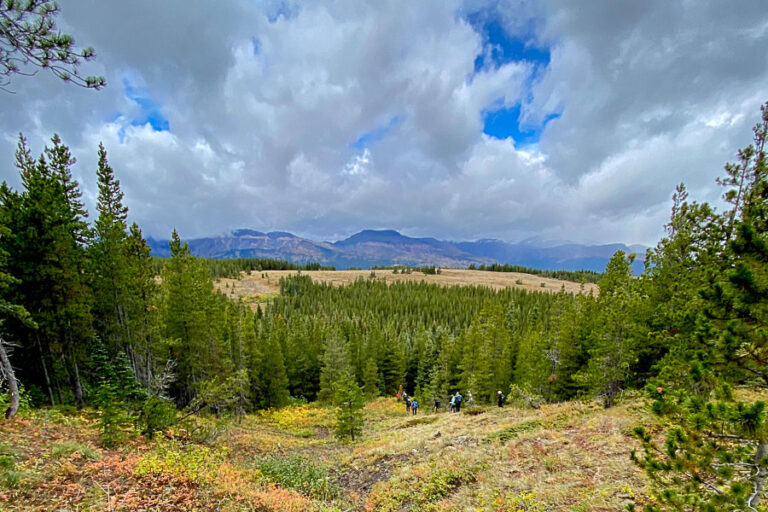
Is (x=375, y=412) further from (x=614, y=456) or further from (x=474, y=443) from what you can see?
(x=614, y=456)

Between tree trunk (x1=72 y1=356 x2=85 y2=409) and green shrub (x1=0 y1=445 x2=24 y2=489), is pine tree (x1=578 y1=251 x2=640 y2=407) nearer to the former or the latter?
green shrub (x1=0 y1=445 x2=24 y2=489)

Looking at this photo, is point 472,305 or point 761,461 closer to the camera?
point 761,461

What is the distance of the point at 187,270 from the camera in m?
22.4

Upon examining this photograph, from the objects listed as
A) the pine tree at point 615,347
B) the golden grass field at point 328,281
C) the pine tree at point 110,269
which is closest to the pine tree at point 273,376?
the pine tree at point 110,269

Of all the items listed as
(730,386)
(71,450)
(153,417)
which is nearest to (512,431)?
(730,386)

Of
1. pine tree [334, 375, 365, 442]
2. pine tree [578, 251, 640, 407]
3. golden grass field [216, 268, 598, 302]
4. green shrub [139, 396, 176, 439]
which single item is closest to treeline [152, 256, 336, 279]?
golden grass field [216, 268, 598, 302]

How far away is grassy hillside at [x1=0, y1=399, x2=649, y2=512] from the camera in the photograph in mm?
7820

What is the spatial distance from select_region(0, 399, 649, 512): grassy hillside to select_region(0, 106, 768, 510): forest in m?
1.30

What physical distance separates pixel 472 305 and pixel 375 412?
62817mm

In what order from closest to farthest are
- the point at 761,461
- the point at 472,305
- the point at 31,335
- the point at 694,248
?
the point at 761,461
the point at 694,248
the point at 31,335
the point at 472,305

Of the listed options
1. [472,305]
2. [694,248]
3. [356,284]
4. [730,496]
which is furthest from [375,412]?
[356,284]

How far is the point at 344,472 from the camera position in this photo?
551 inches

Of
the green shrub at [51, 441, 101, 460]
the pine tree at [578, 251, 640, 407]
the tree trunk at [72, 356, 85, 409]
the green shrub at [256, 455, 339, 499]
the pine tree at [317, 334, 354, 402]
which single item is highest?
the pine tree at [578, 251, 640, 407]

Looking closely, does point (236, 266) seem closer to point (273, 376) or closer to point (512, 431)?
point (273, 376)
